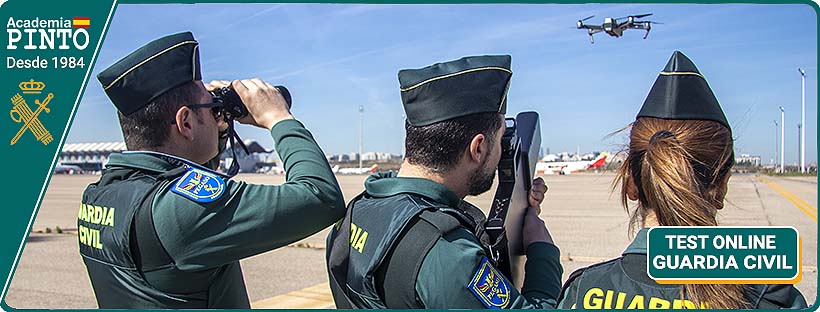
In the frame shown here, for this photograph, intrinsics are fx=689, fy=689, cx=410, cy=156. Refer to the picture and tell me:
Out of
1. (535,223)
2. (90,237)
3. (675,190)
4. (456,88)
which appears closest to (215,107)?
(90,237)

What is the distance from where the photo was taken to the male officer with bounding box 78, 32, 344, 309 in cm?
197

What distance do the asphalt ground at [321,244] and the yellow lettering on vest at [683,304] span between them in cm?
27

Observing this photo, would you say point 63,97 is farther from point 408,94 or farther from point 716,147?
point 716,147

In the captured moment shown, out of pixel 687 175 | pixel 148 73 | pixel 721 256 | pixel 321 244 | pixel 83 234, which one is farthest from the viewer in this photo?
pixel 321 244

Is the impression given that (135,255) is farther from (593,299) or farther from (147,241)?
(593,299)

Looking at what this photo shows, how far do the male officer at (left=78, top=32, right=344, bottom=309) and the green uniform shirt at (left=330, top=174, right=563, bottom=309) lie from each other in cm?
21

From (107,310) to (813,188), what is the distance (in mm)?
2144

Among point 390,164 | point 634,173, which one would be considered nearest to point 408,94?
point 390,164

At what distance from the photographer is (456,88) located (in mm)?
1995

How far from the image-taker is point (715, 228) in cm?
190

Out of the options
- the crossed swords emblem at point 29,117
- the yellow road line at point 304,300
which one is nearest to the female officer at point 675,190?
the crossed swords emblem at point 29,117

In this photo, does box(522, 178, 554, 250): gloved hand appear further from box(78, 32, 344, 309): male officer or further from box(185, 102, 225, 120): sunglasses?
box(185, 102, 225, 120): sunglasses

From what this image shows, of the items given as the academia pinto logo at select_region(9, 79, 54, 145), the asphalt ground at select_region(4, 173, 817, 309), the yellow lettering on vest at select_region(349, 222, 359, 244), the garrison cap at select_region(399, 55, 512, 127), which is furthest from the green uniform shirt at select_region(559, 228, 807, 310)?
the academia pinto logo at select_region(9, 79, 54, 145)

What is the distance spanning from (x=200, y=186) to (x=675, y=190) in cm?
132
